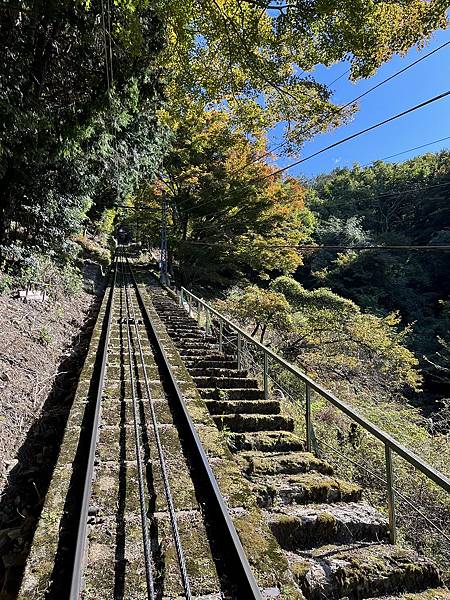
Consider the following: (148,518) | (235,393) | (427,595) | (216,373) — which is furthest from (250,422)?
(427,595)

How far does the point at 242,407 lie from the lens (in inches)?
223

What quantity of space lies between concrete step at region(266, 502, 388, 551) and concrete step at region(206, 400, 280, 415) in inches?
88.4

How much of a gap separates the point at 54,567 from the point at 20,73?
6.63 m

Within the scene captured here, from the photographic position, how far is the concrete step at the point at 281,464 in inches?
163

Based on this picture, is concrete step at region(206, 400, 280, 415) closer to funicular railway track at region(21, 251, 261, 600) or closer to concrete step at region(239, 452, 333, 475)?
funicular railway track at region(21, 251, 261, 600)

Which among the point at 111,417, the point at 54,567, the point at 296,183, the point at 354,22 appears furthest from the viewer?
the point at 296,183

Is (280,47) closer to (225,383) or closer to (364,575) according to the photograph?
(225,383)

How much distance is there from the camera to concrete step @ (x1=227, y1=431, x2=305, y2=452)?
15.6 feet

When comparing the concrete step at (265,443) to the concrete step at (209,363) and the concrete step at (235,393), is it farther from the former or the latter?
the concrete step at (209,363)

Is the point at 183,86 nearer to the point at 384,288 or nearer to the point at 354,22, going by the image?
the point at 354,22

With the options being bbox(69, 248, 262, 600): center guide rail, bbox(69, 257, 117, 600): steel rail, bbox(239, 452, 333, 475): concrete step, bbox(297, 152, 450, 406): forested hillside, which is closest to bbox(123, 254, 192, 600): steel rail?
bbox(69, 248, 262, 600): center guide rail

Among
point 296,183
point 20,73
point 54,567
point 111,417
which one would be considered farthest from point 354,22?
point 296,183

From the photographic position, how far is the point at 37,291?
961 cm

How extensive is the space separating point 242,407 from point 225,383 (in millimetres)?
891
